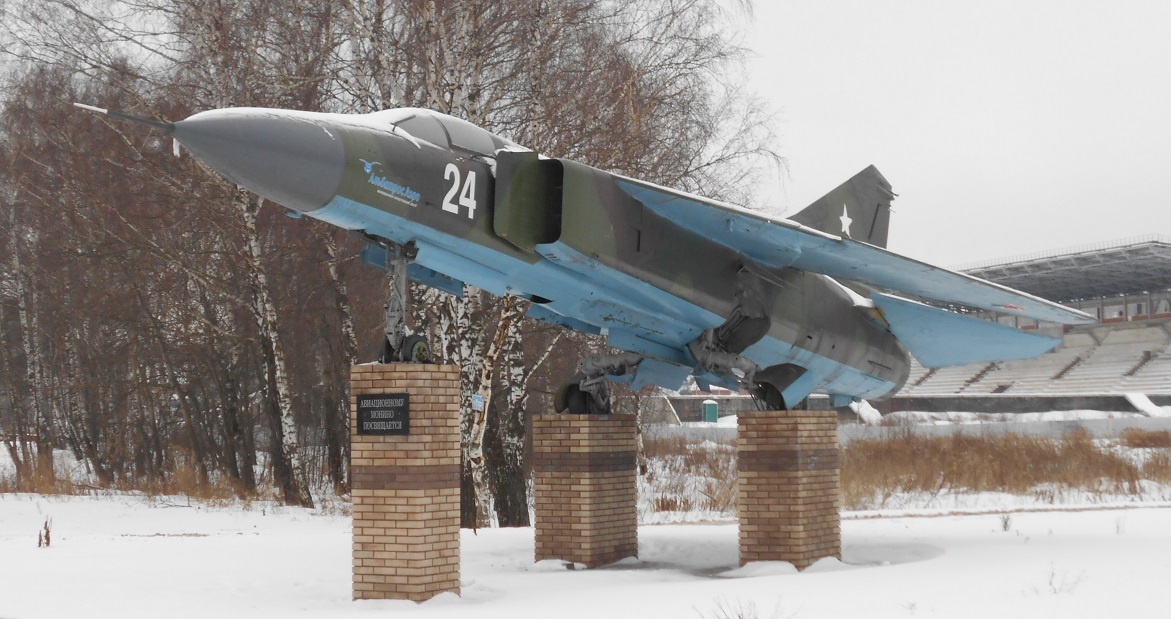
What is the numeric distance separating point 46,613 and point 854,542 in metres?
7.40

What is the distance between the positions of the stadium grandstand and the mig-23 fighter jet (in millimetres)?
33929

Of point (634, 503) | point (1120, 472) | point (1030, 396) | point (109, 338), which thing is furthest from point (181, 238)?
point (1030, 396)

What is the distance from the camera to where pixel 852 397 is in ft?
36.5

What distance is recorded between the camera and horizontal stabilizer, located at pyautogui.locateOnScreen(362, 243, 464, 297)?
7816 mm

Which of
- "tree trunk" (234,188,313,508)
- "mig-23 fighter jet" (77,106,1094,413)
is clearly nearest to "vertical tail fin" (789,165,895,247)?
"mig-23 fighter jet" (77,106,1094,413)

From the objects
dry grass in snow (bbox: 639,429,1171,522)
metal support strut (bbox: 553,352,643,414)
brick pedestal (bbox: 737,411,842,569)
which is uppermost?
metal support strut (bbox: 553,352,643,414)

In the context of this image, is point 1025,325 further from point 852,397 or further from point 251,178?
point 251,178

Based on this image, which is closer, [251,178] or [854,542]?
[251,178]

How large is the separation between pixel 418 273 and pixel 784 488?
354 cm

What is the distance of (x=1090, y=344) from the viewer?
1928 inches

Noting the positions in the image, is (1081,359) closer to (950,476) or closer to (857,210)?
(950,476)

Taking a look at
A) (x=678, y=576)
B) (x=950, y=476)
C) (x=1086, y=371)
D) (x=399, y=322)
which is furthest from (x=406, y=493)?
(x=1086, y=371)

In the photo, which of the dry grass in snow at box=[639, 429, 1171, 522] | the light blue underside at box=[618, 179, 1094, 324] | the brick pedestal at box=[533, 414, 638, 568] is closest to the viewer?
the light blue underside at box=[618, 179, 1094, 324]

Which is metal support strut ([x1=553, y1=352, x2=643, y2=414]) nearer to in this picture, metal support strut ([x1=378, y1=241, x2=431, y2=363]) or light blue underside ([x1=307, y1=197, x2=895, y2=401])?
light blue underside ([x1=307, y1=197, x2=895, y2=401])
